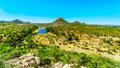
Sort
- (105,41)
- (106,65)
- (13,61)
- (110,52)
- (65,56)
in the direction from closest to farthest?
(13,61), (106,65), (65,56), (110,52), (105,41)

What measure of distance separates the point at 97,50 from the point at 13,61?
2830cm

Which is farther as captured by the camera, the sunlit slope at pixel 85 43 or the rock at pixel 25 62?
the sunlit slope at pixel 85 43

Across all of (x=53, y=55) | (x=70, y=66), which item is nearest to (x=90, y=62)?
(x=70, y=66)

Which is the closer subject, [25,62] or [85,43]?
[25,62]

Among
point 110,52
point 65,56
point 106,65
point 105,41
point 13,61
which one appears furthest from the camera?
point 105,41

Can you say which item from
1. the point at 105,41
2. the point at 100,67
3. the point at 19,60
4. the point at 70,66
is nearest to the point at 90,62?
the point at 100,67

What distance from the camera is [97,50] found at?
54875 millimetres

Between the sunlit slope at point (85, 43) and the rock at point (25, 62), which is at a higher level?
the rock at point (25, 62)

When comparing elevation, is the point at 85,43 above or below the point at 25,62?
below

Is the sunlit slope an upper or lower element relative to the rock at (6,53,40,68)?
lower

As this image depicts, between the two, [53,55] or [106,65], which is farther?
[53,55]

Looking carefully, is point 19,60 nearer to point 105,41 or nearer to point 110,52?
point 110,52

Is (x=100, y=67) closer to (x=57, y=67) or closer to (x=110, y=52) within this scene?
(x=57, y=67)

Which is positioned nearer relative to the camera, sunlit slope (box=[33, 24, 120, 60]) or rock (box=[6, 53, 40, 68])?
rock (box=[6, 53, 40, 68])
